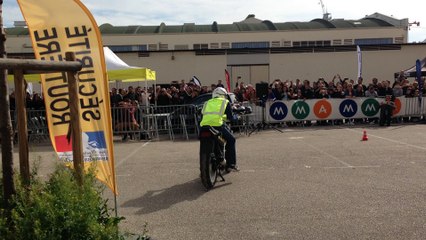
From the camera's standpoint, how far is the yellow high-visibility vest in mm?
7832

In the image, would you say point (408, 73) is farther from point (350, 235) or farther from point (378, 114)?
point (350, 235)

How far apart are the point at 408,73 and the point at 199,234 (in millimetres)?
20984

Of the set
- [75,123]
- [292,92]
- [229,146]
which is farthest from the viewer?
[292,92]

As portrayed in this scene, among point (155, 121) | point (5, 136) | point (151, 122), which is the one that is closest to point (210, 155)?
point (5, 136)

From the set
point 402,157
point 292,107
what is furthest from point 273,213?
point 292,107

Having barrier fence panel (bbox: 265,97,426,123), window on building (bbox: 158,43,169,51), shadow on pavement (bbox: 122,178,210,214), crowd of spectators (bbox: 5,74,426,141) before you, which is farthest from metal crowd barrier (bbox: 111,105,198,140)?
window on building (bbox: 158,43,169,51)

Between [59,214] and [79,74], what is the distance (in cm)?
170

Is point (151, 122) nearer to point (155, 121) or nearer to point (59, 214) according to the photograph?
point (155, 121)

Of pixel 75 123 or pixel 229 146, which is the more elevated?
pixel 75 123

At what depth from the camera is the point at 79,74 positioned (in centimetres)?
474

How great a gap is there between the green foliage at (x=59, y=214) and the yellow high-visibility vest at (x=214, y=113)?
12.8 ft

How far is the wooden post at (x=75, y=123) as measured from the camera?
4.33m

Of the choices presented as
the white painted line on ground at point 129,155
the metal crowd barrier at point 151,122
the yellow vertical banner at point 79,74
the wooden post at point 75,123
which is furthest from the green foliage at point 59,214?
the metal crowd barrier at point 151,122

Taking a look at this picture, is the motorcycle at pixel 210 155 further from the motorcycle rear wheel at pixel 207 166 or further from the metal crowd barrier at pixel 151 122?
the metal crowd barrier at pixel 151 122
